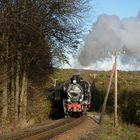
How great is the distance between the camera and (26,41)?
3175 cm

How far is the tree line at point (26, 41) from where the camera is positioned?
92.5ft

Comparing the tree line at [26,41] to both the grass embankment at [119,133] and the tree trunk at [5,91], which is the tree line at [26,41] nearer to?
the tree trunk at [5,91]

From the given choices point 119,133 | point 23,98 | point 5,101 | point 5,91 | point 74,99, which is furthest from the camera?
point 74,99

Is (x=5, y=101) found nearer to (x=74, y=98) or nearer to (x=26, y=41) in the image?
(x=26, y=41)

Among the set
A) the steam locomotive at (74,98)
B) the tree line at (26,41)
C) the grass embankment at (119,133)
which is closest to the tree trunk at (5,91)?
the tree line at (26,41)

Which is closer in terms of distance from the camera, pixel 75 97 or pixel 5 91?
pixel 5 91

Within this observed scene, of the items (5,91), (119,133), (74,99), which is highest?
(5,91)

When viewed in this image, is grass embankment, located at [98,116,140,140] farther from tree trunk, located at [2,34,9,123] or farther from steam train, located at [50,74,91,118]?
tree trunk, located at [2,34,9,123]

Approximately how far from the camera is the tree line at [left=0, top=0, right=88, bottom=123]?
1110 inches

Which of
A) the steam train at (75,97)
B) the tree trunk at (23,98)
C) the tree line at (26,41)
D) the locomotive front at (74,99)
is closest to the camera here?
the tree line at (26,41)

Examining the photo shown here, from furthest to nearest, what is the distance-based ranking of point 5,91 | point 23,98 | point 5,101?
point 23,98
point 5,101
point 5,91

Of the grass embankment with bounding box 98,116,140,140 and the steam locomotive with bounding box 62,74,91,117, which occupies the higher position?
the steam locomotive with bounding box 62,74,91,117

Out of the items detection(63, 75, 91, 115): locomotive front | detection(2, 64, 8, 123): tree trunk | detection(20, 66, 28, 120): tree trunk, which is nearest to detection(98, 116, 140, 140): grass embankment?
detection(63, 75, 91, 115): locomotive front

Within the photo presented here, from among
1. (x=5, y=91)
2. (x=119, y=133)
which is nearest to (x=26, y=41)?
(x=5, y=91)
